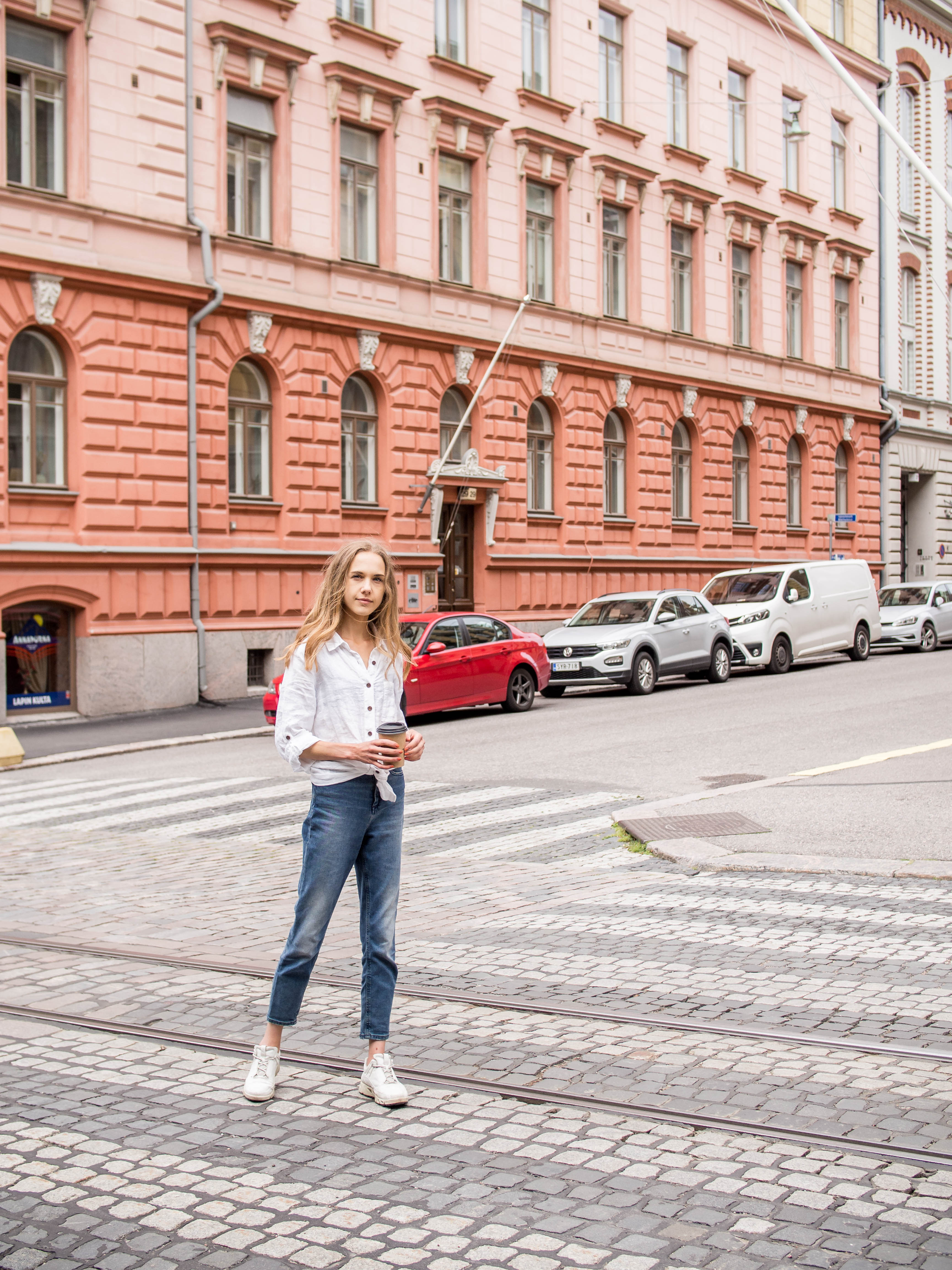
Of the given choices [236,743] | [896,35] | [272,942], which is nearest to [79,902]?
[272,942]

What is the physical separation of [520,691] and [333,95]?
11.3 m

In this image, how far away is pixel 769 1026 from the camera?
5980 millimetres

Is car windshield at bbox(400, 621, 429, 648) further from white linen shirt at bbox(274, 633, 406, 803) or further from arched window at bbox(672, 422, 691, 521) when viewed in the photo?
arched window at bbox(672, 422, 691, 521)

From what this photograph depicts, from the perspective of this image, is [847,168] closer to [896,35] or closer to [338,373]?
[896,35]

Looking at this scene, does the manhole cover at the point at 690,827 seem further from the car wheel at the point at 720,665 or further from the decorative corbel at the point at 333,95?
the decorative corbel at the point at 333,95

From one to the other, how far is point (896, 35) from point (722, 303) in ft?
44.3

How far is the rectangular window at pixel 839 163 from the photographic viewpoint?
41.7 m

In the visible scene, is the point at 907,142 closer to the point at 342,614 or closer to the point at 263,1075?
the point at 342,614

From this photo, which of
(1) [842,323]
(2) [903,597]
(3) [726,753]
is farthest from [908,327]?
(3) [726,753]

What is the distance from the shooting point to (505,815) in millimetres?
12016

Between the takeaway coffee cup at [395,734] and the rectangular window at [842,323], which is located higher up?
the rectangular window at [842,323]

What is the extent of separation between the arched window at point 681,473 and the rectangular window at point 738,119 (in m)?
6.99

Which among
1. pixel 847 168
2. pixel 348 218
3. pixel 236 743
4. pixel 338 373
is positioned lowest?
pixel 236 743

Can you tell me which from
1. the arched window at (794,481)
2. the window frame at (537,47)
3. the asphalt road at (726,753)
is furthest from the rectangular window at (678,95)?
the asphalt road at (726,753)
